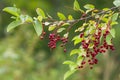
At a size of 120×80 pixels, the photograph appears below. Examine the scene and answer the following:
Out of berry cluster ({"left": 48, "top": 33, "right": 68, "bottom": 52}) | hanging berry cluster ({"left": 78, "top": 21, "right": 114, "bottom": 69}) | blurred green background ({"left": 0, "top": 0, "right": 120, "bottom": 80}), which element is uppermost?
blurred green background ({"left": 0, "top": 0, "right": 120, "bottom": 80})

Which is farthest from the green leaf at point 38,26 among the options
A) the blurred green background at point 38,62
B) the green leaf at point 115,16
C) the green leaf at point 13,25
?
the blurred green background at point 38,62

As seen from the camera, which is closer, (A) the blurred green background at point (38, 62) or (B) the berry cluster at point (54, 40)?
(B) the berry cluster at point (54, 40)

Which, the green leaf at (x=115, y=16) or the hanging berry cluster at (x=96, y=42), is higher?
the green leaf at (x=115, y=16)

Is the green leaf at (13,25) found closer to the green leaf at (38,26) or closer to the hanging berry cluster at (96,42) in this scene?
the green leaf at (38,26)

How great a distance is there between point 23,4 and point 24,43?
1.31 meters

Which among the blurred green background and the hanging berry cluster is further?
the blurred green background

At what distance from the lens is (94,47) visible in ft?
7.82

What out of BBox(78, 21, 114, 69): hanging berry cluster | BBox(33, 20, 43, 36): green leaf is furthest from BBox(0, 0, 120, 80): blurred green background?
BBox(33, 20, 43, 36): green leaf

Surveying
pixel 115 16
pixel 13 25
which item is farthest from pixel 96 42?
pixel 13 25

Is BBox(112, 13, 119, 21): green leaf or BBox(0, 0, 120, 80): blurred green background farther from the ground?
BBox(0, 0, 120, 80): blurred green background

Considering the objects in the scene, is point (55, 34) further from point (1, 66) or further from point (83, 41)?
point (1, 66)

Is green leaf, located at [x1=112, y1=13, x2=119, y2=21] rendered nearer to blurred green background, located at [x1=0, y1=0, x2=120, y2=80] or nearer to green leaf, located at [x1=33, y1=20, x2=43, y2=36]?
green leaf, located at [x1=33, y1=20, x2=43, y2=36]

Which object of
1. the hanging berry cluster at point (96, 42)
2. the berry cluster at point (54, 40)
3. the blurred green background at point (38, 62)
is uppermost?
the blurred green background at point (38, 62)

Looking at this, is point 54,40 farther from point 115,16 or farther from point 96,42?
point 115,16
